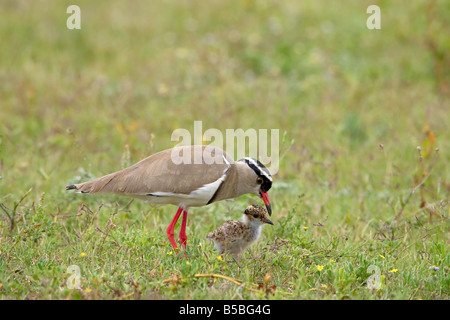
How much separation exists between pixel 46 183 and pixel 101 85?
136 inches

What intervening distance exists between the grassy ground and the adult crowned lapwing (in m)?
0.29

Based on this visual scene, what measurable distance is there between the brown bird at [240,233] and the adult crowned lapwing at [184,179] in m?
0.25

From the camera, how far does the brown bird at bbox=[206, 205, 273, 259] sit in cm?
Result: 520

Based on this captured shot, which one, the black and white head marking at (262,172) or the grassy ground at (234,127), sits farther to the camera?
the black and white head marking at (262,172)

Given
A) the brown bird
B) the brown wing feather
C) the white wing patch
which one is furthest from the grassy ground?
the white wing patch

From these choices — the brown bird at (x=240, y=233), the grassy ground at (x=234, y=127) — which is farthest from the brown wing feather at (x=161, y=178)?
the brown bird at (x=240, y=233)

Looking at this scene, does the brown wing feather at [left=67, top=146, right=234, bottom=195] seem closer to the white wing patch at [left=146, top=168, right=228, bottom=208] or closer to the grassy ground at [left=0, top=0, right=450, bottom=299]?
the white wing patch at [left=146, top=168, right=228, bottom=208]

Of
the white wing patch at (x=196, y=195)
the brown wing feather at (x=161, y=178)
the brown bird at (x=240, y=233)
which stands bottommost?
the brown bird at (x=240, y=233)

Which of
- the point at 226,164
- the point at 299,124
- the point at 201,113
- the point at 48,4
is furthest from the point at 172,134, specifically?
the point at 48,4

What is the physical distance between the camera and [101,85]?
10.0 metres

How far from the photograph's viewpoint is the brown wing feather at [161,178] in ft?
17.1

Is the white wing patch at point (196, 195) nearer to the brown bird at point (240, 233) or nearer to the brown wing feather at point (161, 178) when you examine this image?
the brown wing feather at point (161, 178)

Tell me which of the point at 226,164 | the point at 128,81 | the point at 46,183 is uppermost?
the point at 128,81

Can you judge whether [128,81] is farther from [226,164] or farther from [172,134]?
[226,164]
